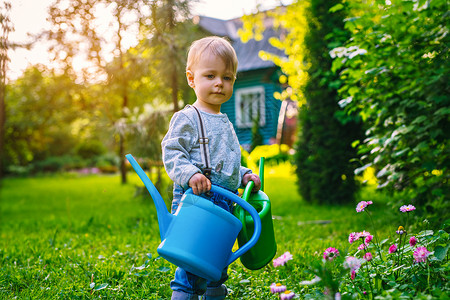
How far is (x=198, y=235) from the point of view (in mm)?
1573

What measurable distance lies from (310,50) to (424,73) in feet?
8.88

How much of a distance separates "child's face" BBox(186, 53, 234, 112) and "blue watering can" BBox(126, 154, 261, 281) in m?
0.48

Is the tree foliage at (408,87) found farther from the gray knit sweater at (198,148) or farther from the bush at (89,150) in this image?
the bush at (89,150)

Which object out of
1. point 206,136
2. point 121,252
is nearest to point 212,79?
point 206,136

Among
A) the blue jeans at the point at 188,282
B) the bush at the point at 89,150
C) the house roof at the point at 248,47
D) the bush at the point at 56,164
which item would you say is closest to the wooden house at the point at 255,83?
the house roof at the point at 248,47

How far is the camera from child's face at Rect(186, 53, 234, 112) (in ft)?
6.11

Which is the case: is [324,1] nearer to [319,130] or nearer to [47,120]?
[319,130]

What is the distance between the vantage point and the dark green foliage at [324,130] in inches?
204

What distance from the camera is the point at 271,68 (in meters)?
12.9

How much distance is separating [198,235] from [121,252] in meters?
1.65

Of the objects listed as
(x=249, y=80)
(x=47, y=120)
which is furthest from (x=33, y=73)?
(x=249, y=80)

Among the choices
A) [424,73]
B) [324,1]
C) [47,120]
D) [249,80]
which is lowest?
Result: [47,120]

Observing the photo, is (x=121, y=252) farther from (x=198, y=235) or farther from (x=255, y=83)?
(x=255, y=83)

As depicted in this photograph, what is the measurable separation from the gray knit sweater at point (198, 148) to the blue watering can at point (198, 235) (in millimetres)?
164
